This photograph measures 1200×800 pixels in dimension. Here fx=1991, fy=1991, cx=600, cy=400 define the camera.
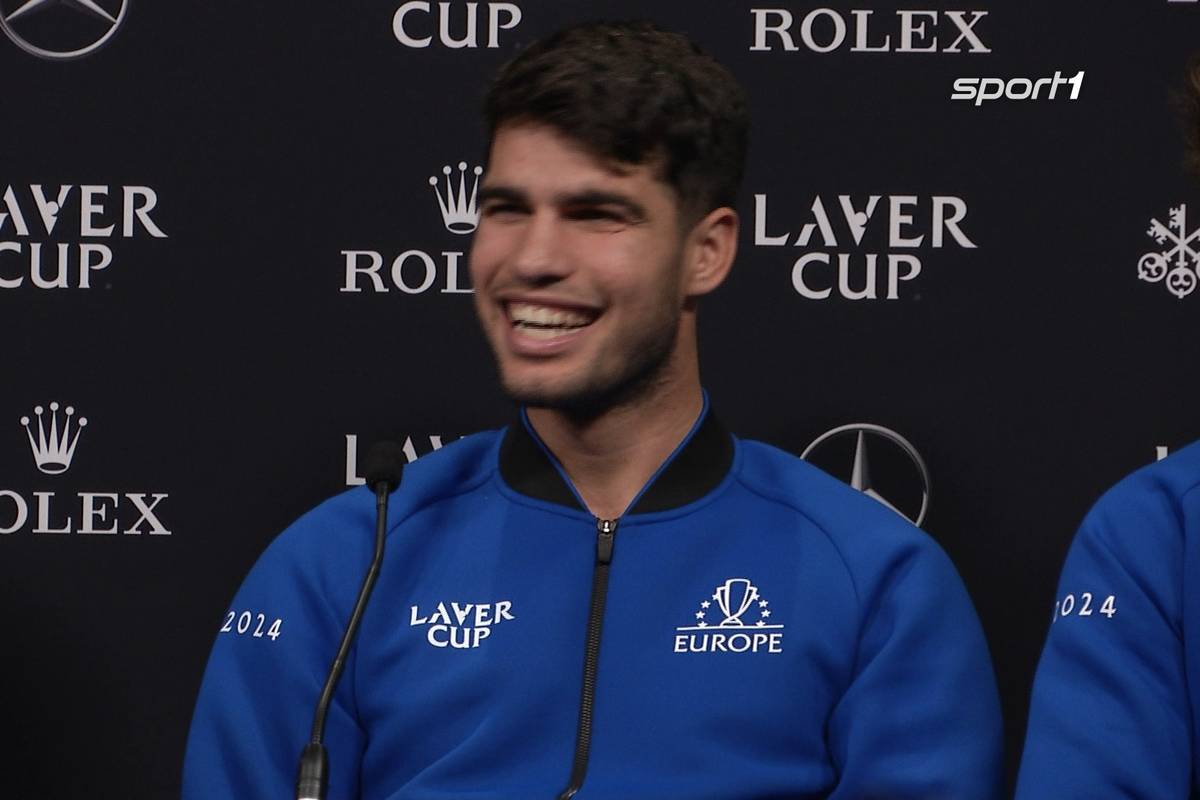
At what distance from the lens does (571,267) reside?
181 cm

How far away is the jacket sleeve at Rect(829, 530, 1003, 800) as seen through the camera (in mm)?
1784

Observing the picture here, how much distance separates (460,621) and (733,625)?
0.84 feet

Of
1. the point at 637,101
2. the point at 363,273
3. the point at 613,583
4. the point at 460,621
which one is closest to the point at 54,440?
the point at 363,273

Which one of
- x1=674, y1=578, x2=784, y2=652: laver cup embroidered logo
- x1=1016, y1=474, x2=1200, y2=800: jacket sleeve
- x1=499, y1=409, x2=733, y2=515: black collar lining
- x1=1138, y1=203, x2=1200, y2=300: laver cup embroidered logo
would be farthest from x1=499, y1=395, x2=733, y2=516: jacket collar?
x1=1138, y1=203, x2=1200, y2=300: laver cup embroidered logo

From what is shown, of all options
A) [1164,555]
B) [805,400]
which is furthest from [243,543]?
[1164,555]

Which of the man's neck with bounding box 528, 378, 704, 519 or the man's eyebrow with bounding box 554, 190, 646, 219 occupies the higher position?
the man's eyebrow with bounding box 554, 190, 646, 219

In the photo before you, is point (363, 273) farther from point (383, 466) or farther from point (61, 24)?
point (383, 466)

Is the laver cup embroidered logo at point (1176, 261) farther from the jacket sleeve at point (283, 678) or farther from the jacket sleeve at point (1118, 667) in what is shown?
the jacket sleeve at point (283, 678)

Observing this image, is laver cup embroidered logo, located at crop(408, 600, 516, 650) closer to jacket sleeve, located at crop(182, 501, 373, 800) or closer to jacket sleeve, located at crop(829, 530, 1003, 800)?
jacket sleeve, located at crop(182, 501, 373, 800)

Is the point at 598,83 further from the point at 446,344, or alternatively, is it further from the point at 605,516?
the point at 446,344

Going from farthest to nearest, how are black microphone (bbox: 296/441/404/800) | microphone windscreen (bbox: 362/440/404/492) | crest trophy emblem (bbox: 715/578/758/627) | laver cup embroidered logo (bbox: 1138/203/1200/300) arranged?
laver cup embroidered logo (bbox: 1138/203/1200/300), crest trophy emblem (bbox: 715/578/758/627), microphone windscreen (bbox: 362/440/404/492), black microphone (bbox: 296/441/404/800)

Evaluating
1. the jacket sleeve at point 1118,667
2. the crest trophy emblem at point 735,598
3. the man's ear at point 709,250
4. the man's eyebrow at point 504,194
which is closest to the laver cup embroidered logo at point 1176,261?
the jacket sleeve at point 1118,667

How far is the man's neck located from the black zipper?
35 mm

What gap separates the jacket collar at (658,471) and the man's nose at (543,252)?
194mm
